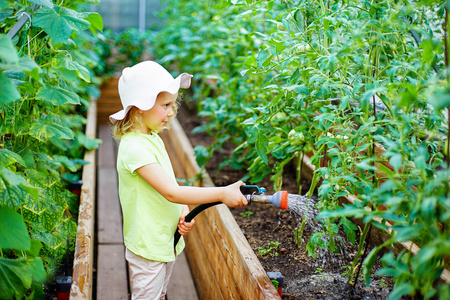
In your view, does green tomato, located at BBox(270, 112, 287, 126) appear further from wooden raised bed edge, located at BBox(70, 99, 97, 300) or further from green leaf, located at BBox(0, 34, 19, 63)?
green leaf, located at BBox(0, 34, 19, 63)

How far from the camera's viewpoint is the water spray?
1.56m

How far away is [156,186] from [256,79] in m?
1.55

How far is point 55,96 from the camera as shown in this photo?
5.96 ft

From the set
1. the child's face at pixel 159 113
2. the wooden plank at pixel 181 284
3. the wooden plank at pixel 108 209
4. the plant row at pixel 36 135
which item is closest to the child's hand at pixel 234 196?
the child's face at pixel 159 113

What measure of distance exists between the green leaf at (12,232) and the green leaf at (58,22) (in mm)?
663

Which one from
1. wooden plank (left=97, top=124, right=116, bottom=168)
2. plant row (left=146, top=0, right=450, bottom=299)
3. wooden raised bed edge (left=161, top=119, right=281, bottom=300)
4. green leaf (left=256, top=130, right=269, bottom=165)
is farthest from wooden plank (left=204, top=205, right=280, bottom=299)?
wooden plank (left=97, top=124, right=116, bottom=168)

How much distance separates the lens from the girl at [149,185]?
1.61 m

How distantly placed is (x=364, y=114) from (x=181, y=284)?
1.61 metres

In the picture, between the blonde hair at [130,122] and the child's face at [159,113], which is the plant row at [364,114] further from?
the blonde hair at [130,122]

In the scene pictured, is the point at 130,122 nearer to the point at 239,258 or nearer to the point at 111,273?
the point at 239,258

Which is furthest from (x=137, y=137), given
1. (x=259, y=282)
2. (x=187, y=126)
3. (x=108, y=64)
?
(x=108, y=64)

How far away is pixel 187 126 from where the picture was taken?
4.07 m

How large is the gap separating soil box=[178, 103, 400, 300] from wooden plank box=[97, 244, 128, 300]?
723 mm

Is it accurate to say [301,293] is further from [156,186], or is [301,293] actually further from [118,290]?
[118,290]
